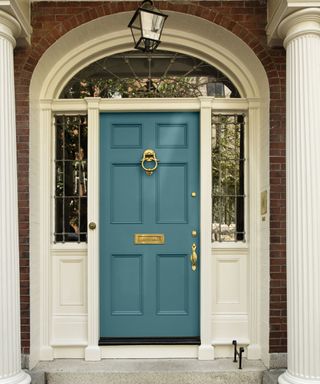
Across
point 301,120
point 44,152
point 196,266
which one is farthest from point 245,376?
point 44,152

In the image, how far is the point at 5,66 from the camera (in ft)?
14.0

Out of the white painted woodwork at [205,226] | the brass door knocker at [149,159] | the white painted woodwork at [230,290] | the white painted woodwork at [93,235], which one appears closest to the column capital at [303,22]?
the white painted woodwork at [205,226]

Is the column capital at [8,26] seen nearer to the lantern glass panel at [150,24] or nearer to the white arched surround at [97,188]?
the white arched surround at [97,188]

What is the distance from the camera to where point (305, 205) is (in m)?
4.20

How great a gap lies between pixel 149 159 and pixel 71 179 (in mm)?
790

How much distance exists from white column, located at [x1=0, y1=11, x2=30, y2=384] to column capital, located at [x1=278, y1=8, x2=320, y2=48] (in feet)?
7.27

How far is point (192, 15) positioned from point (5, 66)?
1778 millimetres

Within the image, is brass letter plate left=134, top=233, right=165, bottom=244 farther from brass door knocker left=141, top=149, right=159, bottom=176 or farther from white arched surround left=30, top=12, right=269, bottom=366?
brass door knocker left=141, top=149, right=159, bottom=176

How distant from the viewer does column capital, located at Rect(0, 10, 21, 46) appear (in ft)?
13.9

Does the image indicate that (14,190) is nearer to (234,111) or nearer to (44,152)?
(44,152)

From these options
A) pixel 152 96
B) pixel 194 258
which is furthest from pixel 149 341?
pixel 152 96

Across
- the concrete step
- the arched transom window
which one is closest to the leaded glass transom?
the arched transom window

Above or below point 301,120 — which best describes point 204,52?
above

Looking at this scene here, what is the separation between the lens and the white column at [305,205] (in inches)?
164
